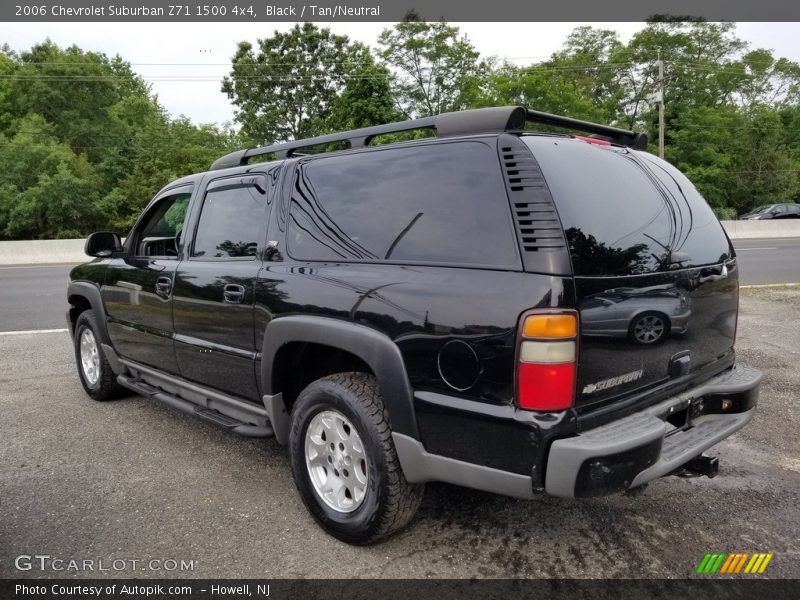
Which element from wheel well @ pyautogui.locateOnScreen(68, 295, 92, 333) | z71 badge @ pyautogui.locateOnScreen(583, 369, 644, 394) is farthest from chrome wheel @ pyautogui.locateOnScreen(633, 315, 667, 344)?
wheel well @ pyautogui.locateOnScreen(68, 295, 92, 333)

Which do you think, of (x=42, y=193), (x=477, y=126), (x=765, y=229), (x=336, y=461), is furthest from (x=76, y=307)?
(x=42, y=193)

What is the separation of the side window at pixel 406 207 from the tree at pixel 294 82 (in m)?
36.1

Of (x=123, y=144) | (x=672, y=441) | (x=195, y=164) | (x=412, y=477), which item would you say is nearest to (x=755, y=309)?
(x=672, y=441)

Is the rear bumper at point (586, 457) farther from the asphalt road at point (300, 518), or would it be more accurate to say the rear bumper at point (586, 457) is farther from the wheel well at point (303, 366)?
the wheel well at point (303, 366)

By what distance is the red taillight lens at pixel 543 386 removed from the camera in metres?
2.11

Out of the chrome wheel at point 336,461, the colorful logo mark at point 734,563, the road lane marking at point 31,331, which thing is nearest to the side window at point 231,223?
the chrome wheel at point 336,461

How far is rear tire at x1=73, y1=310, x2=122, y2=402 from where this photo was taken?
4.85 m

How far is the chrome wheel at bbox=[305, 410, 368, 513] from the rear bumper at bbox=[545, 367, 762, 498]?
0.93 meters

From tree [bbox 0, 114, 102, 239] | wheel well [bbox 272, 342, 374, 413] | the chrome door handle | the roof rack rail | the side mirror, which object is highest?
tree [bbox 0, 114, 102, 239]

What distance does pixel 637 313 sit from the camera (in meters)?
2.39

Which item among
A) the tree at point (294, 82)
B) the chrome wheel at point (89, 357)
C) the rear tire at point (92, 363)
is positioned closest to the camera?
the rear tire at point (92, 363)

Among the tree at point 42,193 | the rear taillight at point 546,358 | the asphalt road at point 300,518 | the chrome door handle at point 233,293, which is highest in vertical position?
the tree at point 42,193

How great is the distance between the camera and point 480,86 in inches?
1430

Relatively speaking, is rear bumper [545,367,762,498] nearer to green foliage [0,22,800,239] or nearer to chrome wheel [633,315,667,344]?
chrome wheel [633,315,667,344]
